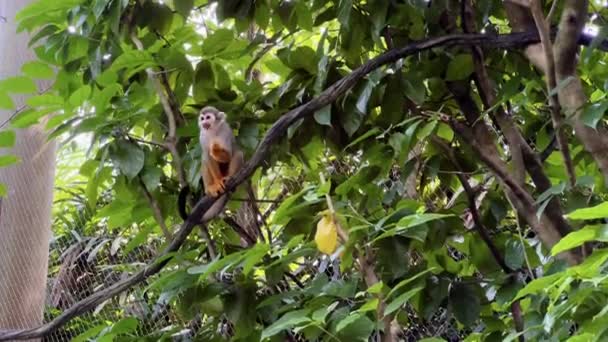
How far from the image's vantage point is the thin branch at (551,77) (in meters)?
1.30

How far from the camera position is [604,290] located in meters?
0.93

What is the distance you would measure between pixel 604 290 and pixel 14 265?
71.7 inches

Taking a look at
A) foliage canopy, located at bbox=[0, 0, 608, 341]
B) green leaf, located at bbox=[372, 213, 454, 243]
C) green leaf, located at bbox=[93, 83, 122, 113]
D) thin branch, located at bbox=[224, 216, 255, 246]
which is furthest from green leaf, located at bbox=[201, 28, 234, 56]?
green leaf, located at bbox=[372, 213, 454, 243]

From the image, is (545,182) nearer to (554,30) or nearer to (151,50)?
(554,30)

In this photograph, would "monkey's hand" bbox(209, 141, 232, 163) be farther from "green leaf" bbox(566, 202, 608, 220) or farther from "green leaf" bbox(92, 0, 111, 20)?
"green leaf" bbox(566, 202, 608, 220)

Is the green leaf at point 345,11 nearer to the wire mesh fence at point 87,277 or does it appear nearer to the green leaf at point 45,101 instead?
the green leaf at point 45,101

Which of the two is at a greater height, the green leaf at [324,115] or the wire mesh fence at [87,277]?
the green leaf at [324,115]

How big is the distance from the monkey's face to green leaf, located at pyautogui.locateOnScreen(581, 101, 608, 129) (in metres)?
0.93

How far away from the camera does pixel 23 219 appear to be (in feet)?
7.30

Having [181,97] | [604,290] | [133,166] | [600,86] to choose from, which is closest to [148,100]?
[181,97]

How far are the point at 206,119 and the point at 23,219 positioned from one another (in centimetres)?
82

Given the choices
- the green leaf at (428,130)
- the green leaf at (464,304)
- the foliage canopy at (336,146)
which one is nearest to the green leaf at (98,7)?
the foliage canopy at (336,146)

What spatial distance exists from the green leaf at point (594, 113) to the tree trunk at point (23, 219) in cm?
163

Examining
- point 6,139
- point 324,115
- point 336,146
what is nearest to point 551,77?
point 324,115
